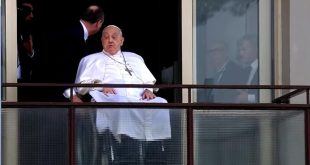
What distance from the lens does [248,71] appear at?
934cm

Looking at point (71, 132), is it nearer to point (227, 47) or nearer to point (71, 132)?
point (71, 132)

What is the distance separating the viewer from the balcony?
7750 millimetres

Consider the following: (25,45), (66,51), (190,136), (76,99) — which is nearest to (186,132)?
(190,136)

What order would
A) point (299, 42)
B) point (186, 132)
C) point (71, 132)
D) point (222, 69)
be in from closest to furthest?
point (71, 132) → point (186, 132) → point (299, 42) → point (222, 69)

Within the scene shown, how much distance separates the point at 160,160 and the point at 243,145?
704 millimetres

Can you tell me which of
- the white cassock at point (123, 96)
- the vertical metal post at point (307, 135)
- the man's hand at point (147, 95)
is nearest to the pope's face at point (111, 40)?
the white cassock at point (123, 96)

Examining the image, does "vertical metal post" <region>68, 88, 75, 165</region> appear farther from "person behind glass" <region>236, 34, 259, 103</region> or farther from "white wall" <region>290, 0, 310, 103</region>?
"white wall" <region>290, 0, 310, 103</region>

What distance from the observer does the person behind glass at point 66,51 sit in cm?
933

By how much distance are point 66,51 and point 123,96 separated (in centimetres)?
131

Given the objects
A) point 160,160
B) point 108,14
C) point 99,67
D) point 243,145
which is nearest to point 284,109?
point 243,145

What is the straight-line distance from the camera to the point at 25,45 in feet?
30.7

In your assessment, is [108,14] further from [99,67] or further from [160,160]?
[160,160]

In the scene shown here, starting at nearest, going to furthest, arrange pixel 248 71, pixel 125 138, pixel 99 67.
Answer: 1. pixel 125 138
2. pixel 99 67
3. pixel 248 71

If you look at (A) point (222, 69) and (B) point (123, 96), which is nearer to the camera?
(B) point (123, 96)
